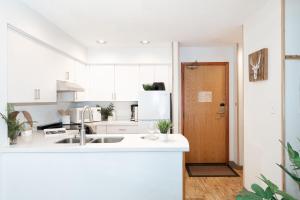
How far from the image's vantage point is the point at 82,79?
4.68 meters

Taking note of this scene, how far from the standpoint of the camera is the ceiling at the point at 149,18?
2703 millimetres

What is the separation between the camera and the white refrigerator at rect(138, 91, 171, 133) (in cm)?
443

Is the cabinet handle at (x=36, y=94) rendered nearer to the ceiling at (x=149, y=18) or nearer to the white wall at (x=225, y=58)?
the ceiling at (x=149, y=18)

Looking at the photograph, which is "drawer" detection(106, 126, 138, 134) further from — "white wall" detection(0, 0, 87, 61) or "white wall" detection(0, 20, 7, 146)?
"white wall" detection(0, 20, 7, 146)

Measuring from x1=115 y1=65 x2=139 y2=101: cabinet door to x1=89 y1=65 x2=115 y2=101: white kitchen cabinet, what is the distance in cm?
10

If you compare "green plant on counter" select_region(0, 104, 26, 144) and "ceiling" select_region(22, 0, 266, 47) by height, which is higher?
"ceiling" select_region(22, 0, 266, 47)

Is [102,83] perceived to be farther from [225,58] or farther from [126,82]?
[225,58]

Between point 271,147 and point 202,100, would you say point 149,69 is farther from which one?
point 271,147

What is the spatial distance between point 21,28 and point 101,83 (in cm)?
244

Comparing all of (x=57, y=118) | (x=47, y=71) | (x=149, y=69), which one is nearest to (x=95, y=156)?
(x=47, y=71)

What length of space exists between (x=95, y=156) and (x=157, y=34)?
7.82 feet

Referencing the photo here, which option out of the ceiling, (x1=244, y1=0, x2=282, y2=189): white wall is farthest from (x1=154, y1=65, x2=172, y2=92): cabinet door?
(x1=244, y1=0, x2=282, y2=189): white wall

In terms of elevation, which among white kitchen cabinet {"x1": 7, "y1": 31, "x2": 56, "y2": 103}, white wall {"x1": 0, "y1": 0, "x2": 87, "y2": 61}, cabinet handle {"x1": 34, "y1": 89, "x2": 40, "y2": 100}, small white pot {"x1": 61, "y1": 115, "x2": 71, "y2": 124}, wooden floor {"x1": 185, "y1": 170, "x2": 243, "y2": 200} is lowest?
wooden floor {"x1": 185, "y1": 170, "x2": 243, "y2": 200}

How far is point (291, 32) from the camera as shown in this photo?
2.37 metres
